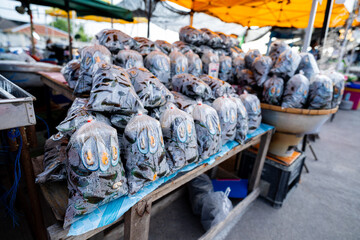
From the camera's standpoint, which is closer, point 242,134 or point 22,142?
point 22,142

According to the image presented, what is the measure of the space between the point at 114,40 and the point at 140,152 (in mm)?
1225

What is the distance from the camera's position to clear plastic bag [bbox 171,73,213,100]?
1447mm

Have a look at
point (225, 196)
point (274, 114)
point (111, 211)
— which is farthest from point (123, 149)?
point (274, 114)

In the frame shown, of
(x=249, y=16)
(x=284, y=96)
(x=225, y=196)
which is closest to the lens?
(x=225, y=196)

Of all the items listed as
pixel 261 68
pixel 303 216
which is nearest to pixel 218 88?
pixel 261 68

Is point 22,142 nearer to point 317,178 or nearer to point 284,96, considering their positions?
point 284,96

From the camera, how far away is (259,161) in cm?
207

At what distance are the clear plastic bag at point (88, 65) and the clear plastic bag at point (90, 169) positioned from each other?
675 mm

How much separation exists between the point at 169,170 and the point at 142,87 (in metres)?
0.52

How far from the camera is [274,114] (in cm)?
196

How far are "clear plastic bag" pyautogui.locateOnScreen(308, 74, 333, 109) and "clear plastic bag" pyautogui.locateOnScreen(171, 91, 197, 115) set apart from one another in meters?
1.24

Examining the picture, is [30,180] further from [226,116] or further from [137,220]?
[226,116]

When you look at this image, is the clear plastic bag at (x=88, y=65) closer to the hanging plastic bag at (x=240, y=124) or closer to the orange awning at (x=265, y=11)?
the hanging plastic bag at (x=240, y=124)

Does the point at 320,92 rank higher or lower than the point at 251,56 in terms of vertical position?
lower
